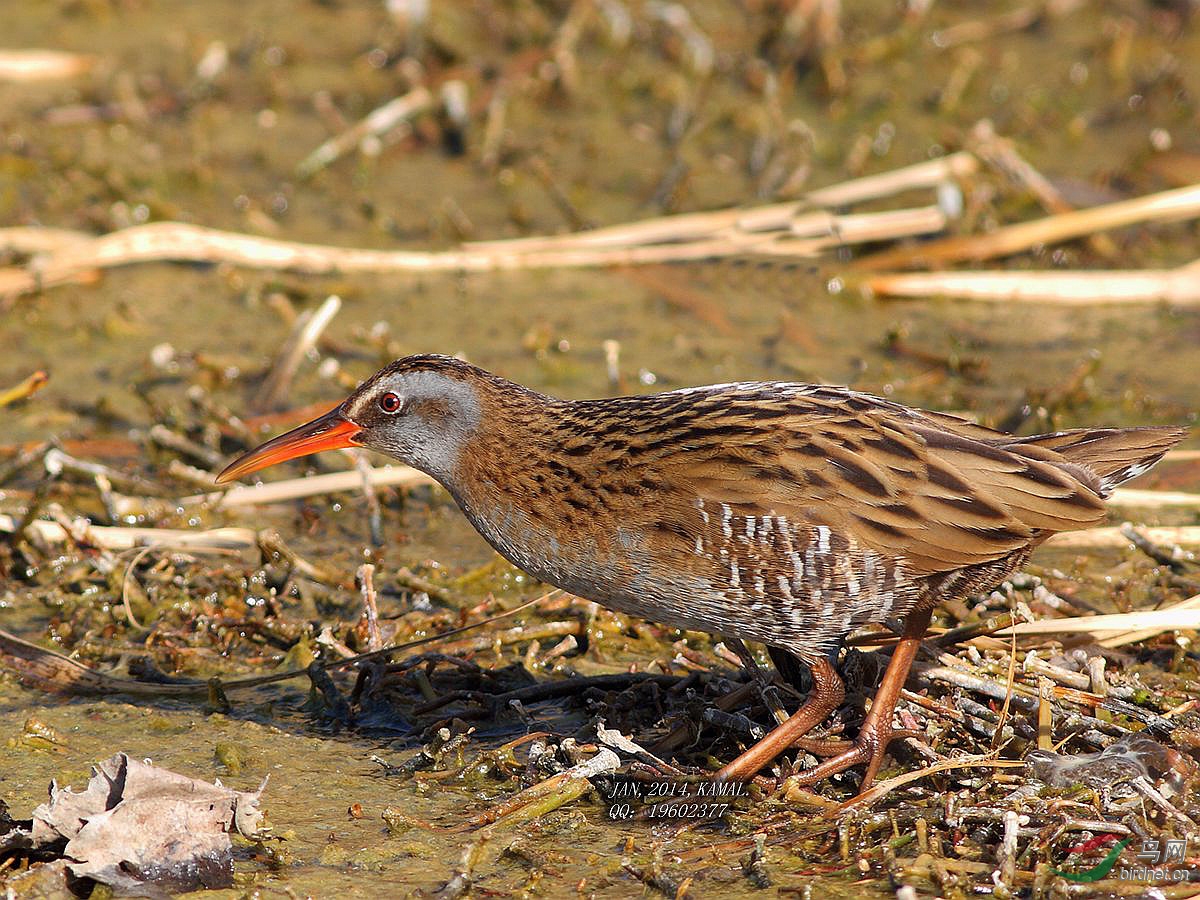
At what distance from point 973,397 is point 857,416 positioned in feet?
7.87

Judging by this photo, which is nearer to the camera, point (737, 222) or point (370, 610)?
point (370, 610)

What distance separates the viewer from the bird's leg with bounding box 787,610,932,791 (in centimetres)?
396

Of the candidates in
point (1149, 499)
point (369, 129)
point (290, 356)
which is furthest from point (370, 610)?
point (369, 129)

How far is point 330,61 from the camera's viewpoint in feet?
28.9

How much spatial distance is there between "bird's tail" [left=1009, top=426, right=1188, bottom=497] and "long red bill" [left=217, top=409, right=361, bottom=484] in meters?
1.82

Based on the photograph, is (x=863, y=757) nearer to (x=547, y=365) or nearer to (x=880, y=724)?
(x=880, y=724)

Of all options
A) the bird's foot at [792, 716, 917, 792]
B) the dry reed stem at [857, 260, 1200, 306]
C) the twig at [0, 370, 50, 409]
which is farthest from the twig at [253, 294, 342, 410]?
the bird's foot at [792, 716, 917, 792]

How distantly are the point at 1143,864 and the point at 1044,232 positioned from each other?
4124mm

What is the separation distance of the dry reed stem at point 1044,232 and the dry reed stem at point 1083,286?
0.86 feet

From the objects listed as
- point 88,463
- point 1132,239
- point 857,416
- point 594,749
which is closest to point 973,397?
point 1132,239

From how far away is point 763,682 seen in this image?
165 inches

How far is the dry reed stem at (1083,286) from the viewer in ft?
22.5

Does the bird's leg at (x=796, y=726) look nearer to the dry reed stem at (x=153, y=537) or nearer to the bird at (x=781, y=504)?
the bird at (x=781, y=504)

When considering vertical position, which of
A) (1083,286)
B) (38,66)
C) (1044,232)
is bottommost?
(1083,286)
